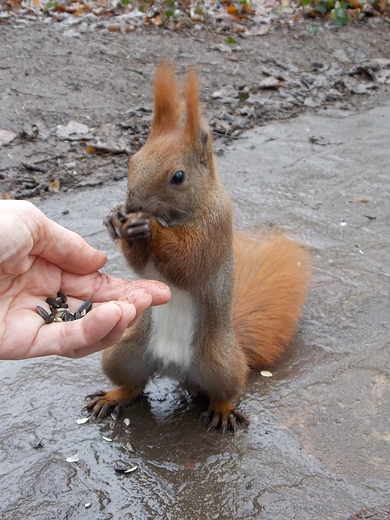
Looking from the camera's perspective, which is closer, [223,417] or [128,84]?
[223,417]

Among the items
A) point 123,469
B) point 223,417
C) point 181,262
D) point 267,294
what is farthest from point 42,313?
point 267,294

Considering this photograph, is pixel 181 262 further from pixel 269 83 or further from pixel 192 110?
pixel 269 83

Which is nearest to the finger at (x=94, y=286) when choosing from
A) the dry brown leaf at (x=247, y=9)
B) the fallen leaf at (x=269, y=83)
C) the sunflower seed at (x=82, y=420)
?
the sunflower seed at (x=82, y=420)

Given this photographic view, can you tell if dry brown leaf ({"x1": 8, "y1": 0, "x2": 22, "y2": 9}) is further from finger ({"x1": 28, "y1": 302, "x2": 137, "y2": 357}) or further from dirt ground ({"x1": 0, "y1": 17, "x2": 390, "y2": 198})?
finger ({"x1": 28, "y1": 302, "x2": 137, "y2": 357})

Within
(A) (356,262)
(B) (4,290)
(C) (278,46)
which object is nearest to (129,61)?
(C) (278,46)

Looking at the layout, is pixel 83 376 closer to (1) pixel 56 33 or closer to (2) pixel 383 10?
(1) pixel 56 33
